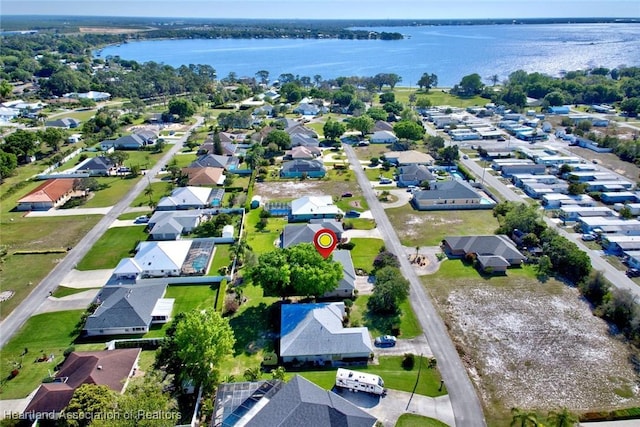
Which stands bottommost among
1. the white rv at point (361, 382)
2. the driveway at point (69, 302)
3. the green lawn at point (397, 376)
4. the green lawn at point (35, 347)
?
the driveway at point (69, 302)

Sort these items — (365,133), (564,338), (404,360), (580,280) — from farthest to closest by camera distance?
(365,133), (580,280), (564,338), (404,360)

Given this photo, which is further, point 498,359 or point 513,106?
point 513,106

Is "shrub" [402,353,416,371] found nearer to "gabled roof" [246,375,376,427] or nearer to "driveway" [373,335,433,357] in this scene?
"driveway" [373,335,433,357]

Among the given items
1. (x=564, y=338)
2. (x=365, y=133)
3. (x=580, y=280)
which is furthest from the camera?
(x=365, y=133)

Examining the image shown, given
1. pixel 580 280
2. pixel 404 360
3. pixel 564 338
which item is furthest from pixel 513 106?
pixel 404 360

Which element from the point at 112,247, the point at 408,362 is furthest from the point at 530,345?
the point at 112,247

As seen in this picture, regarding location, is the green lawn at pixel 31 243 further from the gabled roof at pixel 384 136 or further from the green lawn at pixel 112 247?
the gabled roof at pixel 384 136

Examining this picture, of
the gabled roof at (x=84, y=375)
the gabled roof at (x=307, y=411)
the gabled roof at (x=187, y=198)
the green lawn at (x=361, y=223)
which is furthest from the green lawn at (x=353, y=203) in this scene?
the gabled roof at (x=307, y=411)

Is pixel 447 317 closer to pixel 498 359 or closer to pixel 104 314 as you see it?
pixel 498 359
